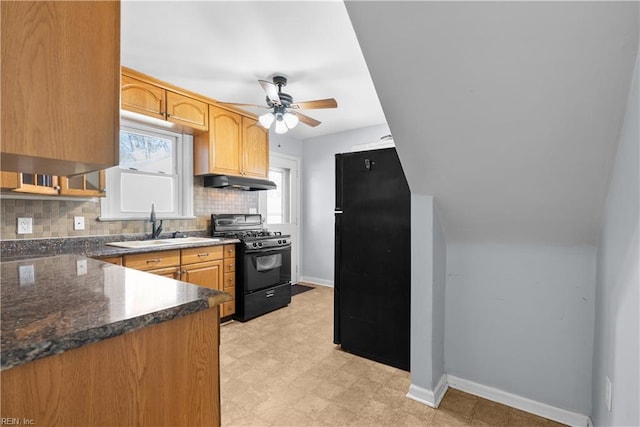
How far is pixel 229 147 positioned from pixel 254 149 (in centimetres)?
39

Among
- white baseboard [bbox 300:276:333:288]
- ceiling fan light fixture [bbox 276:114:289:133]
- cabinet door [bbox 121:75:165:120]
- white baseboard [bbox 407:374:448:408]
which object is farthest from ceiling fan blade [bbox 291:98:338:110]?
white baseboard [bbox 300:276:333:288]

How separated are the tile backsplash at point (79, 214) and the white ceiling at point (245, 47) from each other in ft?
3.99

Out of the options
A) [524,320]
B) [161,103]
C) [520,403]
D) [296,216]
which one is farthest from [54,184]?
[520,403]

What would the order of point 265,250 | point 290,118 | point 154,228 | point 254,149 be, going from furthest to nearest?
point 254,149
point 265,250
point 154,228
point 290,118

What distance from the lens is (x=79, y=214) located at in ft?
8.93

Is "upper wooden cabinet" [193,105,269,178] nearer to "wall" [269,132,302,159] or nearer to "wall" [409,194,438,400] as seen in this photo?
"wall" [269,132,302,159]

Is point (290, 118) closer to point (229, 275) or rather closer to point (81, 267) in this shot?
point (229, 275)

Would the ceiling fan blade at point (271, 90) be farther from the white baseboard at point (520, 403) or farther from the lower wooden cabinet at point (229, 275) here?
the white baseboard at point (520, 403)

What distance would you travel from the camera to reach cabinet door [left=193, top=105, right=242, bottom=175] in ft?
11.4

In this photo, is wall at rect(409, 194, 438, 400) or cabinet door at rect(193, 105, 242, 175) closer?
wall at rect(409, 194, 438, 400)

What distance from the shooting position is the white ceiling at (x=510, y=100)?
3.49 ft

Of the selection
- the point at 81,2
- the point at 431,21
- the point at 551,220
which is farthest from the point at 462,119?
the point at 81,2

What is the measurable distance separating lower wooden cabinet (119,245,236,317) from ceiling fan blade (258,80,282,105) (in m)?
1.58

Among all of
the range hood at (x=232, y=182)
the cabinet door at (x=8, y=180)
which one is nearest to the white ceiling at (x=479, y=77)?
the cabinet door at (x=8, y=180)
